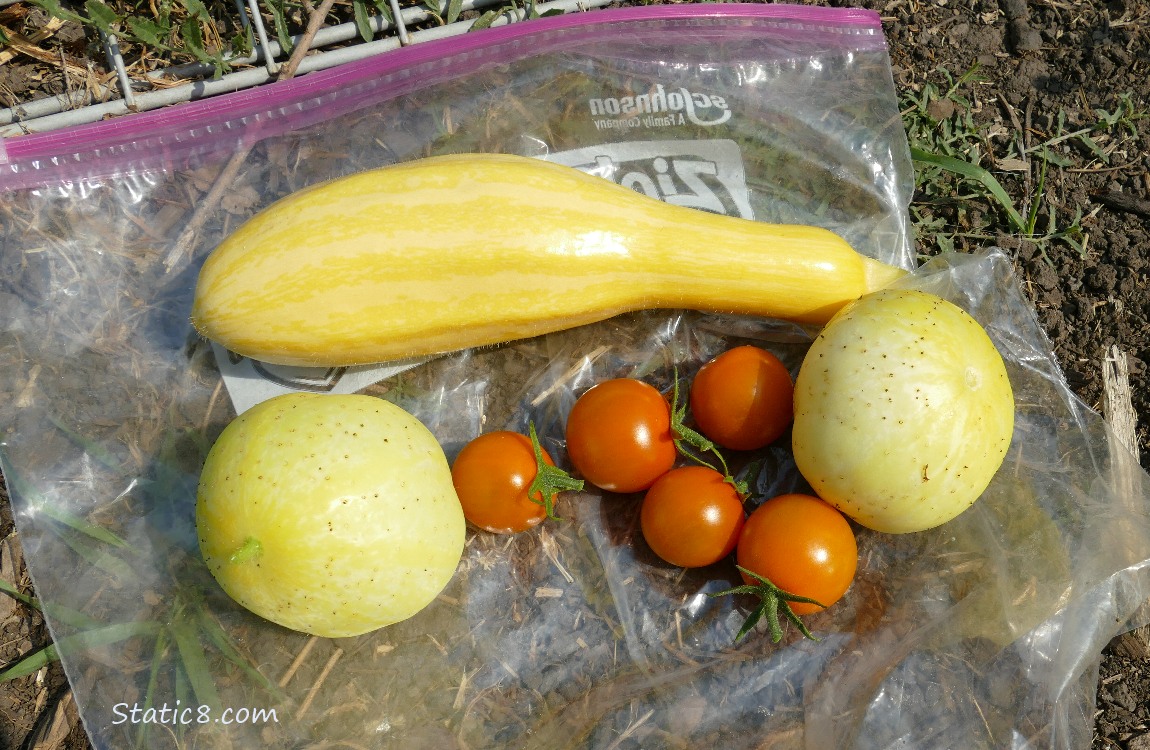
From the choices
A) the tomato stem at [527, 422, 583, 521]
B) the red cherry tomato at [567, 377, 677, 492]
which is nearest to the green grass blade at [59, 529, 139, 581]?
the tomato stem at [527, 422, 583, 521]

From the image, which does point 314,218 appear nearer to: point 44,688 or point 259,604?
point 259,604

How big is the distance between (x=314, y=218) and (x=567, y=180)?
560 millimetres

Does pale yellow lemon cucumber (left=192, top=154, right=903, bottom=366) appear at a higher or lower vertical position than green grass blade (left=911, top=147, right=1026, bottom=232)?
higher

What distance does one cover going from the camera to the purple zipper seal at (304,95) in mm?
2219

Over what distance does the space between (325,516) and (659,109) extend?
139 cm

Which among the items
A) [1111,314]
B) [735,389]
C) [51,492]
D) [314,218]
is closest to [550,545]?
[735,389]

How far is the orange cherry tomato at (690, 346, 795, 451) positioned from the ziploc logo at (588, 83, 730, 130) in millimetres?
683

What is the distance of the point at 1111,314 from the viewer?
8.36 feet

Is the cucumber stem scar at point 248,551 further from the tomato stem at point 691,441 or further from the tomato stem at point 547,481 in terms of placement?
the tomato stem at point 691,441

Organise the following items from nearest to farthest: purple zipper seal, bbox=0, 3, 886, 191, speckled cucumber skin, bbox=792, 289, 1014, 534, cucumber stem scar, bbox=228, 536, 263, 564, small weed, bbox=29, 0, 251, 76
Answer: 1. cucumber stem scar, bbox=228, 536, 263, 564
2. speckled cucumber skin, bbox=792, 289, 1014, 534
3. purple zipper seal, bbox=0, 3, 886, 191
4. small weed, bbox=29, 0, 251, 76


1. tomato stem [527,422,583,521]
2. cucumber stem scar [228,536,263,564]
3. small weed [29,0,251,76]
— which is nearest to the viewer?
cucumber stem scar [228,536,263,564]

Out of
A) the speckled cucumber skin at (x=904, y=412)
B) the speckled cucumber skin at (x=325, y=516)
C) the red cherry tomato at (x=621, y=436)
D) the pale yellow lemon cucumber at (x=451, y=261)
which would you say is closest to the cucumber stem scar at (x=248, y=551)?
the speckled cucumber skin at (x=325, y=516)

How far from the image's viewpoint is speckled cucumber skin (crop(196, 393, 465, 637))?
1.75 metres

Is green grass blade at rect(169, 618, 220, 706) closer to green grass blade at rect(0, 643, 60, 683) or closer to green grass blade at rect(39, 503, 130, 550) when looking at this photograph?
green grass blade at rect(39, 503, 130, 550)
